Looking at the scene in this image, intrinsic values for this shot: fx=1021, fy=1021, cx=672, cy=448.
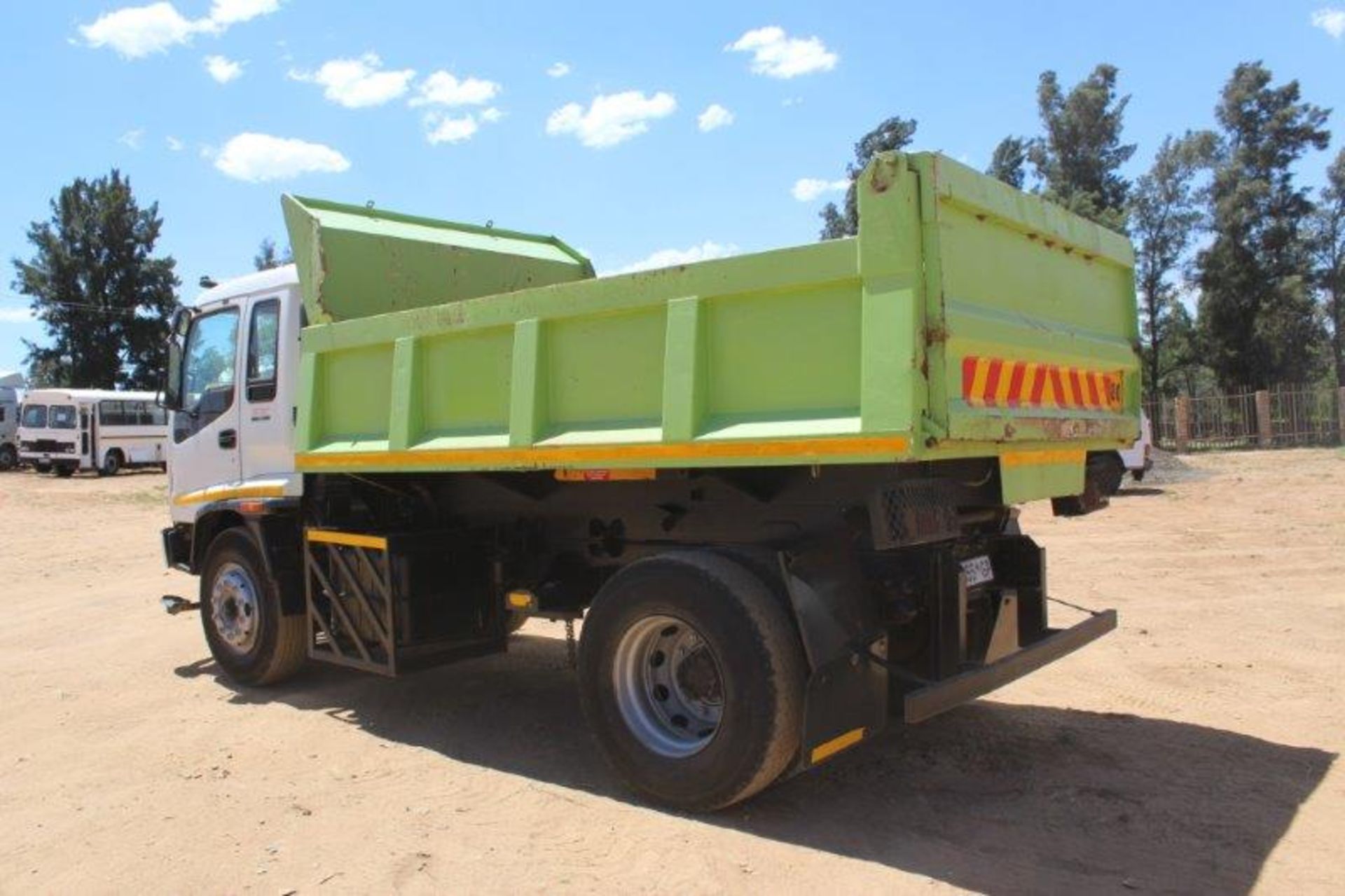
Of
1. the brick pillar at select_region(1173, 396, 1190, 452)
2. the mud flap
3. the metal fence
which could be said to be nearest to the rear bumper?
the mud flap

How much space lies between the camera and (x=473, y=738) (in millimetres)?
5805

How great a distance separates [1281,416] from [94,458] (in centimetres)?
3732

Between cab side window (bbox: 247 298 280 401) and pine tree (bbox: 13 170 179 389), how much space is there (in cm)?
4890

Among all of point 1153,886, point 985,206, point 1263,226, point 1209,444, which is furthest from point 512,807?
point 1263,226

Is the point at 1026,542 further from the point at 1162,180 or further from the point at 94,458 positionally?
the point at 1162,180

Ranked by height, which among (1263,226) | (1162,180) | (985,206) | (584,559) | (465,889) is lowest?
(465,889)

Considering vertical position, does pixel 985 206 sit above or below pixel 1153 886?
above

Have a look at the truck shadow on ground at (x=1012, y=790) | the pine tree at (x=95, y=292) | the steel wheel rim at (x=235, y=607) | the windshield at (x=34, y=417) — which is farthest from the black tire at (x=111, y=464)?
the truck shadow on ground at (x=1012, y=790)

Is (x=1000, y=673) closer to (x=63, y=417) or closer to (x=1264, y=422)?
(x=1264, y=422)

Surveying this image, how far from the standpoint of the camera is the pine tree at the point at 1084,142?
40.4 meters

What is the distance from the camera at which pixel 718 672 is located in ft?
14.2

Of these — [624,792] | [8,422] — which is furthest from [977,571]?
[8,422]

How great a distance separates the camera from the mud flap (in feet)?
13.4

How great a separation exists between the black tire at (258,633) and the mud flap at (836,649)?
3.96 metres
